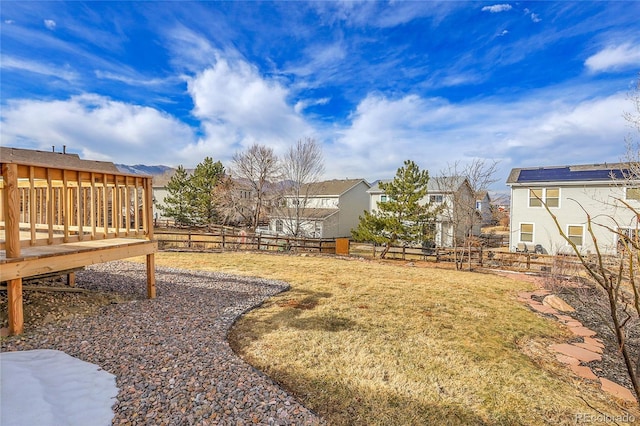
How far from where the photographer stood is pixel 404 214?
14031 millimetres

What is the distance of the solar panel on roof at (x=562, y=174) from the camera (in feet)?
45.7

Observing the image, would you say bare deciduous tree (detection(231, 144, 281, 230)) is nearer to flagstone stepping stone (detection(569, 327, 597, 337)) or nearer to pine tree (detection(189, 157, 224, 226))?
pine tree (detection(189, 157, 224, 226))

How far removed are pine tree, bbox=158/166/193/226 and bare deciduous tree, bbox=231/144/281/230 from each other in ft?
18.3

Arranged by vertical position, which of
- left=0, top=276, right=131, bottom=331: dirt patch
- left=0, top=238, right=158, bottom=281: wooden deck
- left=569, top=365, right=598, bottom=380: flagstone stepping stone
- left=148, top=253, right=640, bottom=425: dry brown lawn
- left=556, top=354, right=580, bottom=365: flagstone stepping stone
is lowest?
left=556, top=354, right=580, bottom=365: flagstone stepping stone

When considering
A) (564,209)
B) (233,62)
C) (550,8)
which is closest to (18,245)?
(233,62)

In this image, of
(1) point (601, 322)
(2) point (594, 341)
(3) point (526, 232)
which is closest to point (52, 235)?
(2) point (594, 341)

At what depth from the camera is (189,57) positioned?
10.8 m

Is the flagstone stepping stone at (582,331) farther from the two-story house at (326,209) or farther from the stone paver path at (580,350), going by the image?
the two-story house at (326,209)

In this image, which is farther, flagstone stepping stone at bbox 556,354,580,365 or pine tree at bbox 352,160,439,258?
pine tree at bbox 352,160,439,258

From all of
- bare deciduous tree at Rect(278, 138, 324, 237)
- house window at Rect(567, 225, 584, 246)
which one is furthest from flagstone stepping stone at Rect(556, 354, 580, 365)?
bare deciduous tree at Rect(278, 138, 324, 237)

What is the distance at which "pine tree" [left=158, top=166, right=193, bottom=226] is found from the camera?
24219mm

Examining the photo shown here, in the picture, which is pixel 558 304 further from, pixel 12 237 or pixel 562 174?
pixel 562 174

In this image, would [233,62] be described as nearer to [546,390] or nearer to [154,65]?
[154,65]

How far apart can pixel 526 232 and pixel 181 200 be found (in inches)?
972
